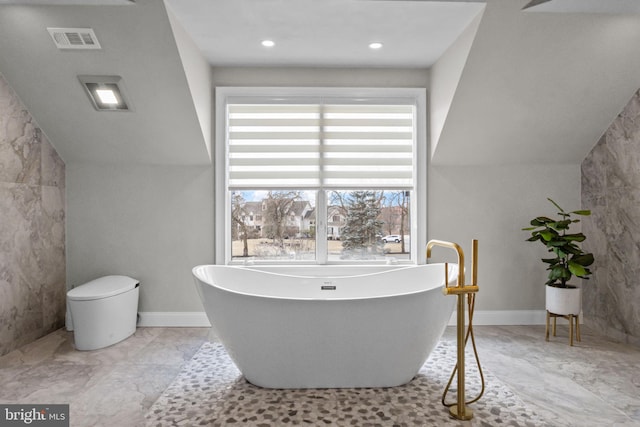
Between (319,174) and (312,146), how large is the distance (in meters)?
0.27

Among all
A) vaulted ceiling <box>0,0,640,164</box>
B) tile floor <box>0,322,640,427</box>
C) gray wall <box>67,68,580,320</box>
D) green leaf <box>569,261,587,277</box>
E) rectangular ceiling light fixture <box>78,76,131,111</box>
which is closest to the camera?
tile floor <box>0,322,640,427</box>

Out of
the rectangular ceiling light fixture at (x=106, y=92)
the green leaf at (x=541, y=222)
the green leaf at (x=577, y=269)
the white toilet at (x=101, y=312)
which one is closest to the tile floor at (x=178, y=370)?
the white toilet at (x=101, y=312)

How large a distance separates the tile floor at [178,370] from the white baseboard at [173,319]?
11 cm

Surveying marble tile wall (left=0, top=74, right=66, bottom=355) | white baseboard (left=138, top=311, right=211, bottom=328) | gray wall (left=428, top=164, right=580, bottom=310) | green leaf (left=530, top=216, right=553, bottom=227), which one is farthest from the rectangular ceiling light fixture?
green leaf (left=530, top=216, right=553, bottom=227)

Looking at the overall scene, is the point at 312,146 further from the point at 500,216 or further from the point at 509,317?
the point at 509,317

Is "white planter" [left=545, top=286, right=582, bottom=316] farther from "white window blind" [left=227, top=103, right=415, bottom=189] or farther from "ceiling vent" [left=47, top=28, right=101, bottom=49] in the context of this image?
"ceiling vent" [left=47, top=28, right=101, bottom=49]

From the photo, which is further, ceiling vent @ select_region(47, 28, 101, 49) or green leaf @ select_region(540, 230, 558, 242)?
green leaf @ select_region(540, 230, 558, 242)

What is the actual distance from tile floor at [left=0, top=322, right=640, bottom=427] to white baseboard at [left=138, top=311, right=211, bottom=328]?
0.35ft

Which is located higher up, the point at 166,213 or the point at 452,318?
the point at 166,213

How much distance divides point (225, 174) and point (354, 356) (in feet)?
6.91

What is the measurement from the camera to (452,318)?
365 centimetres

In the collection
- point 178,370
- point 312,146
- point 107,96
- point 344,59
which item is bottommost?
point 178,370

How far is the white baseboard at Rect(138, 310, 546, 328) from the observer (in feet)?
11.9

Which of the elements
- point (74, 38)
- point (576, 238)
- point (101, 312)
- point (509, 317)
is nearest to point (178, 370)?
point (101, 312)
